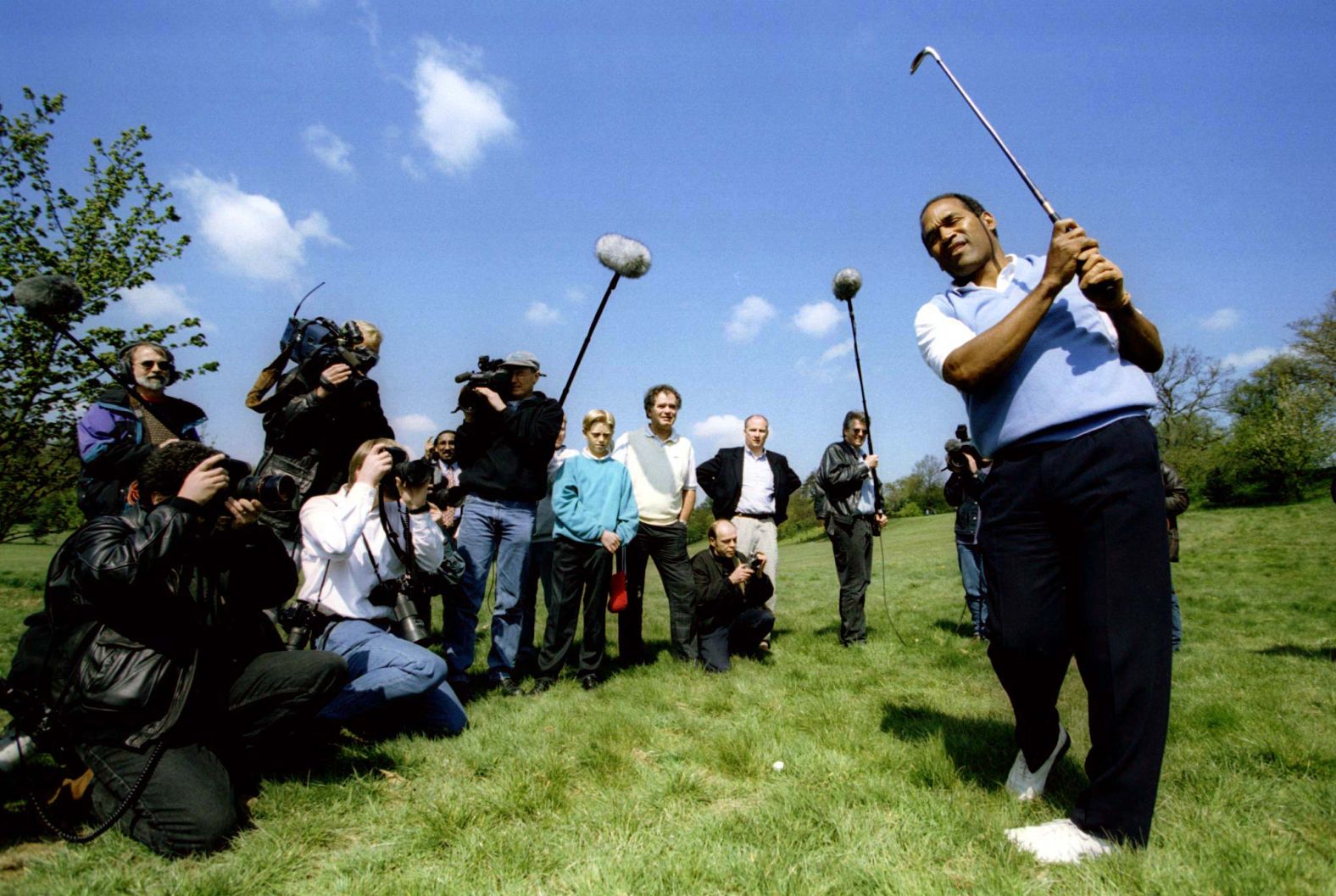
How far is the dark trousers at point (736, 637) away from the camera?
17.1 feet

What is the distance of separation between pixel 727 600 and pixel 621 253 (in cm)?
266

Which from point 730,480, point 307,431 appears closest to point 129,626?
point 307,431

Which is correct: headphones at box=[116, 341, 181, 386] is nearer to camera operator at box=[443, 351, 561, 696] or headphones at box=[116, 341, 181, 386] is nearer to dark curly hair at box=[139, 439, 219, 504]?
dark curly hair at box=[139, 439, 219, 504]

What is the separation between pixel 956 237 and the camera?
255 centimetres

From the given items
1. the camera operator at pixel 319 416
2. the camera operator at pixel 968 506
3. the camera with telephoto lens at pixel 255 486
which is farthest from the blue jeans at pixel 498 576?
the camera operator at pixel 968 506

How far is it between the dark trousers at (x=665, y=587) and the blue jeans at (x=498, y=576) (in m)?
0.91

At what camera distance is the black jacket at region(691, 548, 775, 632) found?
5402 millimetres

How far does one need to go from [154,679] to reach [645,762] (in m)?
1.97

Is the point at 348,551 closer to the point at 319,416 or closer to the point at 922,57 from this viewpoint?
the point at 319,416

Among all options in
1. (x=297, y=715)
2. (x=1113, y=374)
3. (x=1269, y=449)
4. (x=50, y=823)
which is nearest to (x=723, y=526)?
(x=297, y=715)

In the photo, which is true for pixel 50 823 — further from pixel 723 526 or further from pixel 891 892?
pixel 723 526

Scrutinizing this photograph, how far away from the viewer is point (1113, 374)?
2.16 m

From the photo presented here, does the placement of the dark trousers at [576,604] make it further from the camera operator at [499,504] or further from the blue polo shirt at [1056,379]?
the blue polo shirt at [1056,379]

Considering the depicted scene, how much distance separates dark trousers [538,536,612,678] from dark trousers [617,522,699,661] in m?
0.46
